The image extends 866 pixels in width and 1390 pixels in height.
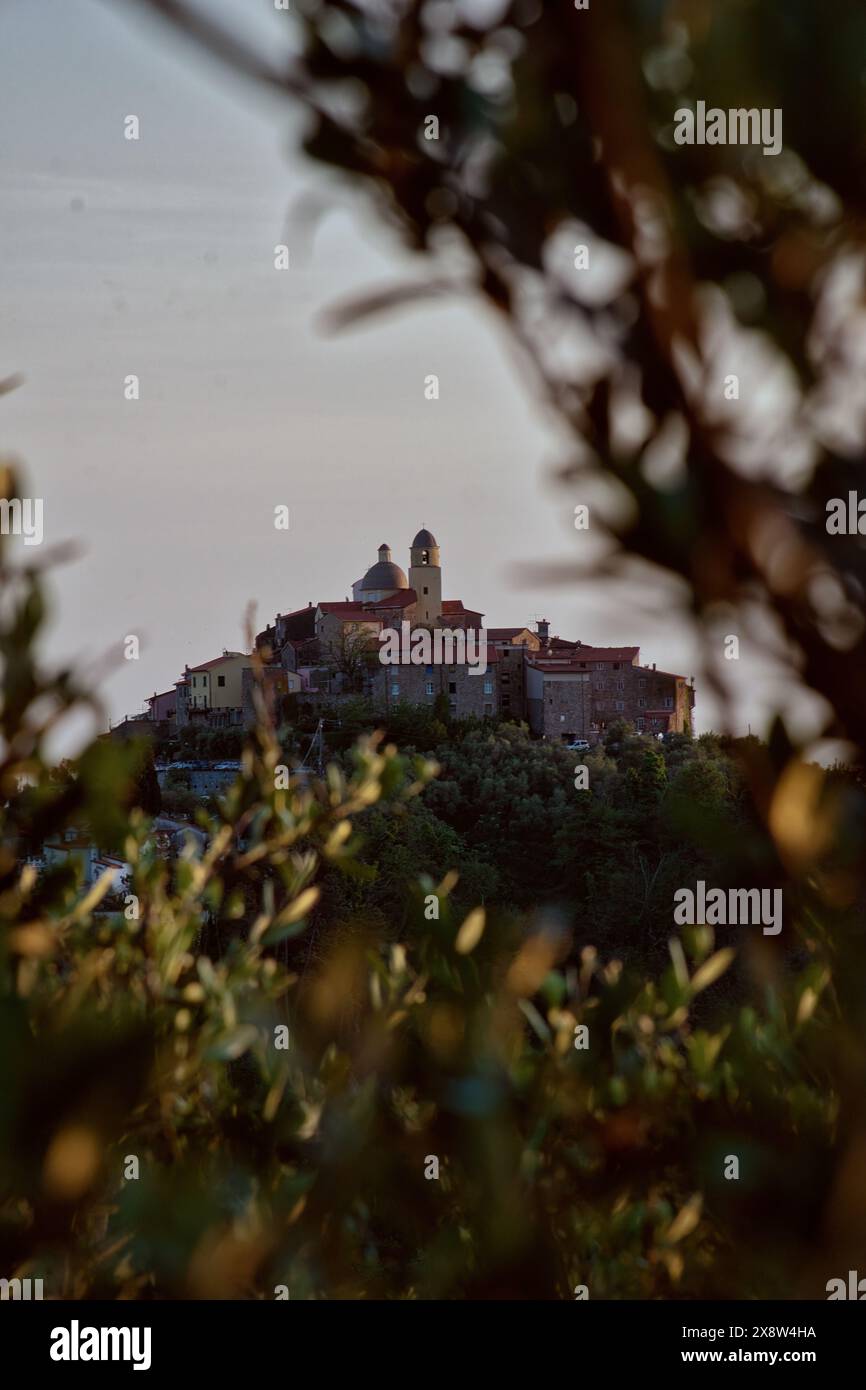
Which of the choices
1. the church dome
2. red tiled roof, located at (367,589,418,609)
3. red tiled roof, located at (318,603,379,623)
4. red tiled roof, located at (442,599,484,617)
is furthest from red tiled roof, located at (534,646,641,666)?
the church dome

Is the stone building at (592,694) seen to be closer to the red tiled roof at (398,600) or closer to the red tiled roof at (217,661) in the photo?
the red tiled roof at (217,661)

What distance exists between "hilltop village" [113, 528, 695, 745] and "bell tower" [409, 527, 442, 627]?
331 mm

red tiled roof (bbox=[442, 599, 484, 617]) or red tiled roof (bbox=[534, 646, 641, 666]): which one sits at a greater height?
red tiled roof (bbox=[442, 599, 484, 617])

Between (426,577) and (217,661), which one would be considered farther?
(426,577)

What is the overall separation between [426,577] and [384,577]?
2.17 metres

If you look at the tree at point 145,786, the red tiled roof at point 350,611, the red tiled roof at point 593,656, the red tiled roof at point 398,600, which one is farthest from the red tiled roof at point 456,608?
the tree at point 145,786

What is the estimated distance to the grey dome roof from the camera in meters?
27.3

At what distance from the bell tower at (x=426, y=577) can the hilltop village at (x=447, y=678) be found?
33 centimetres

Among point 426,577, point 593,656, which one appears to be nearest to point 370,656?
point 593,656

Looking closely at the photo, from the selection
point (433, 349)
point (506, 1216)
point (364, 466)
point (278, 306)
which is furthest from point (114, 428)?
point (506, 1216)

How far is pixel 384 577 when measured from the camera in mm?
27922

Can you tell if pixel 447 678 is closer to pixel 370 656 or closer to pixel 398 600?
pixel 370 656

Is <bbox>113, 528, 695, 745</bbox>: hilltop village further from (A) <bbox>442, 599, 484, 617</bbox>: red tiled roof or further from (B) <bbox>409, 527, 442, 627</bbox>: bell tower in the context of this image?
(B) <bbox>409, 527, 442, 627</bbox>: bell tower

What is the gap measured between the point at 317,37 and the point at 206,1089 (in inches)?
48.2
